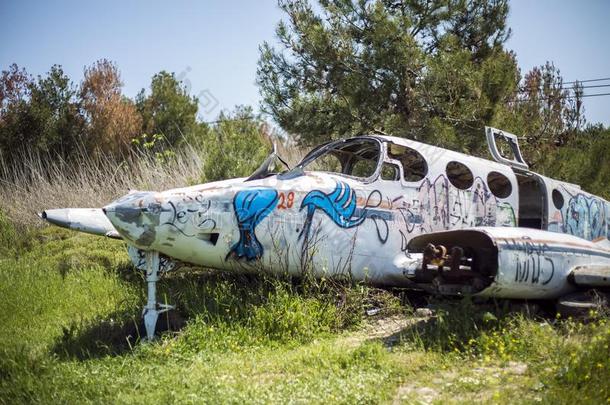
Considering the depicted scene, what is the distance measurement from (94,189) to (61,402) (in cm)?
1112

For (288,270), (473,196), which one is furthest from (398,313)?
(473,196)

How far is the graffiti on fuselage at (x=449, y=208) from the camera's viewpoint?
748cm

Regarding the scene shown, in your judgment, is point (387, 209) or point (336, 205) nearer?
point (336, 205)

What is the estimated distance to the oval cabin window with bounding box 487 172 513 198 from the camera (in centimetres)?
866

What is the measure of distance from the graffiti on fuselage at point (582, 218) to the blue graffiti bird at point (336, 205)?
3.85 metres

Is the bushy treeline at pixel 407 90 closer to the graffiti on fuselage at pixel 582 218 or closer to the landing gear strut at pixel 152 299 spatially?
the graffiti on fuselage at pixel 582 218

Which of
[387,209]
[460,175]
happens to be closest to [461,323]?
[387,209]

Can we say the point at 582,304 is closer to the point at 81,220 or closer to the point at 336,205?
the point at 336,205

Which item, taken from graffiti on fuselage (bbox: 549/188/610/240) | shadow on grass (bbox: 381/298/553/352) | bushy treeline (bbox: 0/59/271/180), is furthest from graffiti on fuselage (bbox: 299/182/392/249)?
bushy treeline (bbox: 0/59/271/180)

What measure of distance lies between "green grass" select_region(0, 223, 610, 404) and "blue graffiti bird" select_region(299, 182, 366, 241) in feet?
2.75

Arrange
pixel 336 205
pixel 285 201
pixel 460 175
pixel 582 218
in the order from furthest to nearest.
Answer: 1. pixel 582 218
2. pixel 460 175
3. pixel 336 205
4. pixel 285 201

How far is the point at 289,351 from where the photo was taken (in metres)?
5.96

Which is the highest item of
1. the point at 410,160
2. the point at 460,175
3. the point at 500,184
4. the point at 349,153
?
the point at 349,153

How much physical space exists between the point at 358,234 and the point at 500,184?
3423mm
